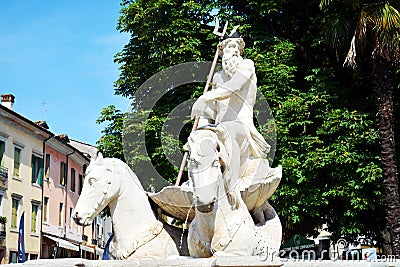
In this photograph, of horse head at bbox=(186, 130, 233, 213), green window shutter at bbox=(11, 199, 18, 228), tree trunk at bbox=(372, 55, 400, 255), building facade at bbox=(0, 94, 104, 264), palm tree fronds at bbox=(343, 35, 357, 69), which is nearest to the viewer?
horse head at bbox=(186, 130, 233, 213)

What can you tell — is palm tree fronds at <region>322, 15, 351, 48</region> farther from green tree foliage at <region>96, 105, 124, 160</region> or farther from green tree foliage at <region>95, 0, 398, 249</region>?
green tree foliage at <region>96, 105, 124, 160</region>

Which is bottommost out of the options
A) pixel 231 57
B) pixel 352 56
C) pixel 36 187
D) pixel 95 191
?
pixel 95 191

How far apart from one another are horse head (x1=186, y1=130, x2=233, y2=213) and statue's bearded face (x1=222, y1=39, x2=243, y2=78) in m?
1.69

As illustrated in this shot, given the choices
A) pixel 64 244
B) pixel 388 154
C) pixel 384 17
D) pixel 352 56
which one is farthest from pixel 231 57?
pixel 64 244

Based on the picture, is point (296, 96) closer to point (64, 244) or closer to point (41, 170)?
point (64, 244)

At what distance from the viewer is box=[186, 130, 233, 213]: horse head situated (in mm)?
5684

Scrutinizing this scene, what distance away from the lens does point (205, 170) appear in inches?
226

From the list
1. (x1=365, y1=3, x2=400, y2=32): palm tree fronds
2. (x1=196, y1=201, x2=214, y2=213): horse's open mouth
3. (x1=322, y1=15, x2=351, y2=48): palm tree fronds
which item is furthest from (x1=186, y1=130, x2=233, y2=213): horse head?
(x1=322, y1=15, x2=351, y2=48): palm tree fronds

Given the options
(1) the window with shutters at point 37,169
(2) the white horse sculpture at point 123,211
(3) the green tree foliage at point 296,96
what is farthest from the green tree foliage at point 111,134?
(1) the window with shutters at point 37,169

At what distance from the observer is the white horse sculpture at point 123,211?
7.07 meters

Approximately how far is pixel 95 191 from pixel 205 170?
1.85 meters

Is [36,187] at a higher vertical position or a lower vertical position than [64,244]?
higher

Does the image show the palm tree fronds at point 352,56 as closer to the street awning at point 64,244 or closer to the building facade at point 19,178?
the building facade at point 19,178

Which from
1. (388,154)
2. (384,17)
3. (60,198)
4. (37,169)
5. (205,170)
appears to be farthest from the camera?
(60,198)
